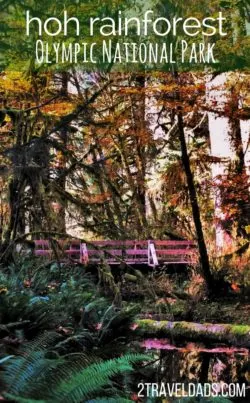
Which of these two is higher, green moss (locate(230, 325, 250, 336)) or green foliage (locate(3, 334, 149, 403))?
green foliage (locate(3, 334, 149, 403))

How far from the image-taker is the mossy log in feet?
23.0

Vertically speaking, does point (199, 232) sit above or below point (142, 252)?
above

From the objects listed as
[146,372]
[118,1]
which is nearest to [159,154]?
[118,1]

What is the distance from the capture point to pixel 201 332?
7293mm

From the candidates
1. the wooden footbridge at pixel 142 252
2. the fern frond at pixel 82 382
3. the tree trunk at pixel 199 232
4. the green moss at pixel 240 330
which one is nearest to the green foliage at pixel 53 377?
the fern frond at pixel 82 382

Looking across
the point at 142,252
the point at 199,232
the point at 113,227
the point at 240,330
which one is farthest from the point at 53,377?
the point at 142,252

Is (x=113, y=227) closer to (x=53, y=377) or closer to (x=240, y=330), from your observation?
(x=240, y=330)

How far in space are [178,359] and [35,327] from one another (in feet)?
8.07

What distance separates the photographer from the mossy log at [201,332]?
700 cm

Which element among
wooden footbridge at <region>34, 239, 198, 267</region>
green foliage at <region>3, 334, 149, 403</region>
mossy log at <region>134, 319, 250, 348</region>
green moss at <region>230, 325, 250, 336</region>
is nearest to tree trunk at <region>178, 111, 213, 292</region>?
wooden footbridge at <region>34, 239, 198, 267</region>

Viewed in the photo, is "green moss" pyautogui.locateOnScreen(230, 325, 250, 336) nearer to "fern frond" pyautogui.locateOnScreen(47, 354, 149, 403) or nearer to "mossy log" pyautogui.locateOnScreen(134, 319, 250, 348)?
"mossy log" pyautogui.locateOnScreen(134, 319, 250, 348)

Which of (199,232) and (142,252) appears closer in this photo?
(199,232)

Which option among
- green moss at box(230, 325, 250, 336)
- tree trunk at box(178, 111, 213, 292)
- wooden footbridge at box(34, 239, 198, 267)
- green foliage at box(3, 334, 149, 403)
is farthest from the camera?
wooden footbridge at box(34, 239, 198, 267)

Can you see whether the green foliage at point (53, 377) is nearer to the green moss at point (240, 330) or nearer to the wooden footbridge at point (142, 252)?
the green moss at point (240, 330)
